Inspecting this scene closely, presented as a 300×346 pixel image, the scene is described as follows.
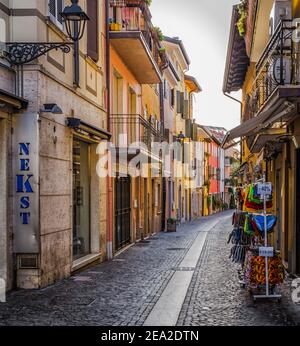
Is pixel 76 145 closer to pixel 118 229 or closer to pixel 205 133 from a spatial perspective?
pixel 118 229

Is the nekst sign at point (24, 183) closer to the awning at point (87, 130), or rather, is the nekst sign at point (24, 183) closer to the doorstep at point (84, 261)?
the awning at point (87, 130)

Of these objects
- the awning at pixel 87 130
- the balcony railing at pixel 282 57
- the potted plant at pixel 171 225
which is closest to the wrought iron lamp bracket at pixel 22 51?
the awning at pixel 87 130

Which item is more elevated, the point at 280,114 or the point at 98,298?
the point at 280,114

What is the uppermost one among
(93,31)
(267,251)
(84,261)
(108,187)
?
(93,31)

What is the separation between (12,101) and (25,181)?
54.0 inches

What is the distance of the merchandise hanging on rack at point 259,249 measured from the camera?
968 centimetres

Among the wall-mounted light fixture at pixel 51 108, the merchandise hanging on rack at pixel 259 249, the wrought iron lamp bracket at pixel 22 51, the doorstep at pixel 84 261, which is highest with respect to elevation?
the wrought iron lamp bracket at pixel 22 51

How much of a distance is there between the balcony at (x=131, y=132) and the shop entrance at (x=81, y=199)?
2.84 metres

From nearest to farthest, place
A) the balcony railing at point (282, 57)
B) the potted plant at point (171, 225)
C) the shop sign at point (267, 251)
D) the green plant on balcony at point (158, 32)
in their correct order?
the shop sign at point (267, 251)
the balcony railing at point (282, 57)
the green plant on balcony at point (158, 32)
the potted plant at point (171, 225)

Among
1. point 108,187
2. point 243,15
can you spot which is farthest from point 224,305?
point 243,15

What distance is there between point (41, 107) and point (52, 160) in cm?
112

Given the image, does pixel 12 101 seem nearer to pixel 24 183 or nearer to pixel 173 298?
pixel 24 183

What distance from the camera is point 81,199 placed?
14.2 metres

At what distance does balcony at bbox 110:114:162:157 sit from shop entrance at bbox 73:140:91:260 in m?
2.84
